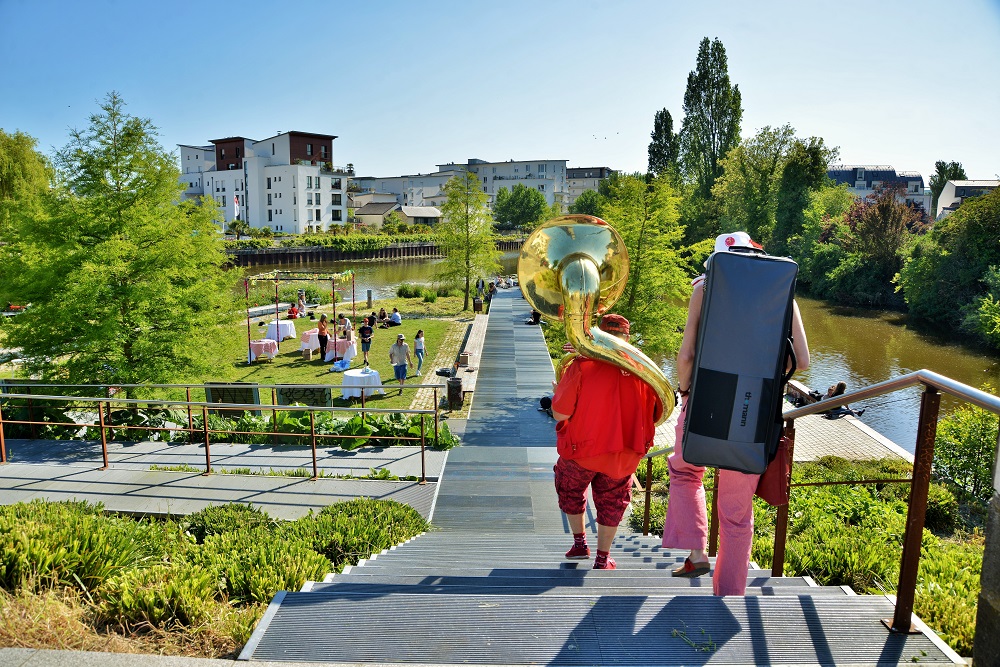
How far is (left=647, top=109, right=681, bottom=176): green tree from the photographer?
69.0 metres

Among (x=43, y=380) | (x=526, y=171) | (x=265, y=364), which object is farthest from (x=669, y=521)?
(x=526, y=171)

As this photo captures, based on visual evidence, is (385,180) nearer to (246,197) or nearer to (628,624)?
(246,197)

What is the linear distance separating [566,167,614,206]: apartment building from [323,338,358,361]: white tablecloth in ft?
396

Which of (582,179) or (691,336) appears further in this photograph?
(582,179)

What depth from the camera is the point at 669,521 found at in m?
4.19

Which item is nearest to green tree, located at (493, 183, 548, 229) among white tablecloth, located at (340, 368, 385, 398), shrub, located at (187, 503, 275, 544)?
white tablecloth, located at (340, 368, 385, 398)

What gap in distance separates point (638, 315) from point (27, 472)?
41.0 ft

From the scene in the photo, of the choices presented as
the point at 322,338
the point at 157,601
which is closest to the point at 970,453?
the point at 157,601

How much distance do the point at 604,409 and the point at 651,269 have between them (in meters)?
12.7

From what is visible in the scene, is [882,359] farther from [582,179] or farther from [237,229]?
[582,179]

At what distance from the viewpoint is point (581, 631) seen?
2.73 m

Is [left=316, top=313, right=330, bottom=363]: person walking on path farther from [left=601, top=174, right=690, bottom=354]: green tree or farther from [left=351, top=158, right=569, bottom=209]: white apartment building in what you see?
[left=351, top=158, right=569, bottom=209]: white apartment building

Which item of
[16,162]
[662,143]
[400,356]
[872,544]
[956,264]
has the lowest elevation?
[400,356]

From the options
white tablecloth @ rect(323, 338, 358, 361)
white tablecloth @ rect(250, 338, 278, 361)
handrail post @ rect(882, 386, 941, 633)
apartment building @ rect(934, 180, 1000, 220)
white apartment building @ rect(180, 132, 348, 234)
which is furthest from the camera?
white apartment building @ rect(180, 132, 348, 234)
